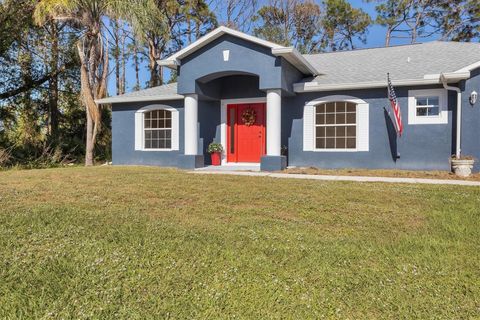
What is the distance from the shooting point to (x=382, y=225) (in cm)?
487

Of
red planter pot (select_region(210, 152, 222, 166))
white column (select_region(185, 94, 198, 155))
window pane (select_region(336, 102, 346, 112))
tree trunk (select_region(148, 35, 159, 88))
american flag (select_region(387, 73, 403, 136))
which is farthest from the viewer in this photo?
tree trunk (select_region(148, 35, 159, 88))

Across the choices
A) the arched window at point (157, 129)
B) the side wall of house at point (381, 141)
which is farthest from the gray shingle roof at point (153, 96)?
the side wall of house at point (381, 141)

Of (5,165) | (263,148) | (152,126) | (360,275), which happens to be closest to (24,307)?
(360,275)

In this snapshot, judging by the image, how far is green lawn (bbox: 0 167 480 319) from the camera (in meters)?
2.91

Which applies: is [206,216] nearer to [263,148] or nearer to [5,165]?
[263,148]

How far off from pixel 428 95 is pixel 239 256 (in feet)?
30.2

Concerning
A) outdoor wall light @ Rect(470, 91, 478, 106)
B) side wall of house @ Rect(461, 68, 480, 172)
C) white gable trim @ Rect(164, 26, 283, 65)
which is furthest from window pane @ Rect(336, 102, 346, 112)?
outdoor wall light @ Rect(470, 91, 478, 106)

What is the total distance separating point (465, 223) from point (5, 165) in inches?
627

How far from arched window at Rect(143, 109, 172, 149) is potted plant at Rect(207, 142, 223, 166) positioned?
70.2 inches

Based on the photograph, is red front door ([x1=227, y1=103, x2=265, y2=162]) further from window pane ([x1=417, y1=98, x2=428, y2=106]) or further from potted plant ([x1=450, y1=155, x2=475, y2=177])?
potted plant ([x1=450, y1=155, x2=475, y2=177])

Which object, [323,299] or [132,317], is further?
[323,299]

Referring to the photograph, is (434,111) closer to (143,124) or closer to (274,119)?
(274,119)

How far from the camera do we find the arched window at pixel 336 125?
11547 mm

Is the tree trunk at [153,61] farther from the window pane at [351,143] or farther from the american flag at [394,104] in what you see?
the american flag at [394,104]
